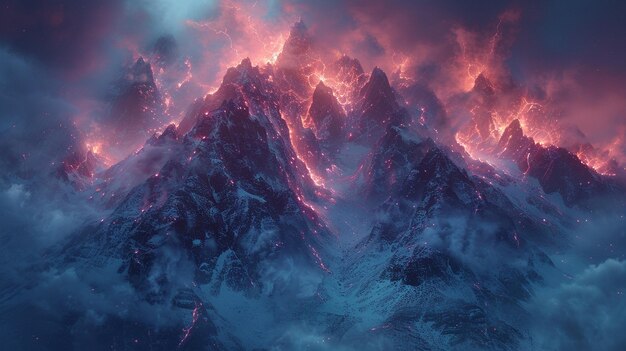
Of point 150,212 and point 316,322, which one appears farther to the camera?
point 150,212

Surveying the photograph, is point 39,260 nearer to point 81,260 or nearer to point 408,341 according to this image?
point 81,260

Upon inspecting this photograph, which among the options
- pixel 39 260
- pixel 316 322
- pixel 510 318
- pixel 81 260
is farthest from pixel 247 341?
pixel 510 318

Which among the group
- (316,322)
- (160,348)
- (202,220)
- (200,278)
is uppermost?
(202,220)

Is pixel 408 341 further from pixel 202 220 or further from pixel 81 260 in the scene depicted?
pixel 81 260

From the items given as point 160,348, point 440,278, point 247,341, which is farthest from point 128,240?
point 440,278

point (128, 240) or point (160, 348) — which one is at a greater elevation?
point (128, 240)

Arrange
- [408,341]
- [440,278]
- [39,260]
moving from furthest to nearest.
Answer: [440,278] → [39,260] → [408,341]

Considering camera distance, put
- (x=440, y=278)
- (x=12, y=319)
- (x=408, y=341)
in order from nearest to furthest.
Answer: (x=12, y=319) → (x=408, y=341) → (x=440, y=278)

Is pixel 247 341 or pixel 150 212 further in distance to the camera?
pixel 150 212

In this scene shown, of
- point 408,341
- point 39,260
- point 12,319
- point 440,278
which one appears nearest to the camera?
point 12,319
